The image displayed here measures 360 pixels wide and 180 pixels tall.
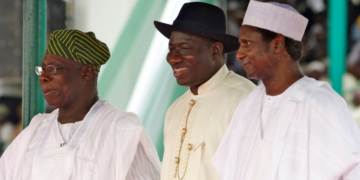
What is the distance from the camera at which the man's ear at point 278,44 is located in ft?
10.6

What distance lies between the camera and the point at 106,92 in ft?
19.8

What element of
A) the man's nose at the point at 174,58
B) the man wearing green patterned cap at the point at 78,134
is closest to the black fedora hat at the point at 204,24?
the man's nose at the point at 174,58

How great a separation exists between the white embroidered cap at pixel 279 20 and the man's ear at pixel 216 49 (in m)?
0.72

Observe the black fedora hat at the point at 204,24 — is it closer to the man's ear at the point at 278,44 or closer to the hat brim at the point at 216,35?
the hat brim at the point at 216,35

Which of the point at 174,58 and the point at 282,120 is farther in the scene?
the point at 174,58

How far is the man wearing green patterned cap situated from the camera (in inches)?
162

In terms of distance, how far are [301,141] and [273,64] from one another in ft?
1.57

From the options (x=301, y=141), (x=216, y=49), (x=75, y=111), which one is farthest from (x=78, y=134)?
(x=301, y=141)

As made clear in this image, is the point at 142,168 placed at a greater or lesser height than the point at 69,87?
lesser

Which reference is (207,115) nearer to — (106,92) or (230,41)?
(230,41)

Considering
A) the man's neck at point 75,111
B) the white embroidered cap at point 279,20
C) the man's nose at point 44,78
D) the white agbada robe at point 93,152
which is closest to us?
the white embroidered cap at point 279,20

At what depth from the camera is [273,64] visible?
3244 millimetres

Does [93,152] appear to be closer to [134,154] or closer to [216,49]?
[134,154]

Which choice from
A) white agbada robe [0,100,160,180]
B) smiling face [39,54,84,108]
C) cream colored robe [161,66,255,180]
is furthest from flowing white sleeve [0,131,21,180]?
cream colored robe [161,66,255,180]
